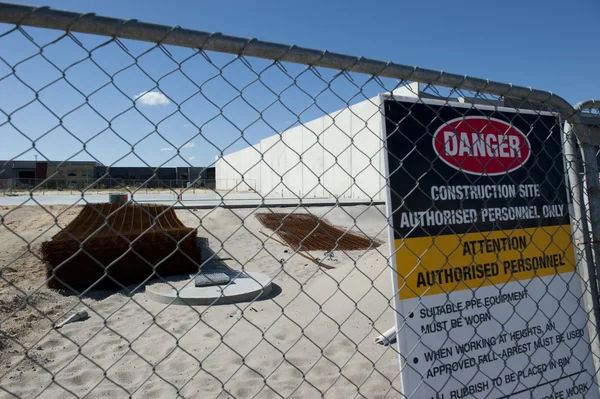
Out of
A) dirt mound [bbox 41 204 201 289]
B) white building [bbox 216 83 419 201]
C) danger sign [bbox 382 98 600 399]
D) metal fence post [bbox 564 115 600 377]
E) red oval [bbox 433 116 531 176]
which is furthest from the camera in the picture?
white building [bbox 216 83 419 201]

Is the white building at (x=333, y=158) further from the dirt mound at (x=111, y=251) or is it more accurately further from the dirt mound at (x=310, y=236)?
the dirt mound at (x=111, y=251)

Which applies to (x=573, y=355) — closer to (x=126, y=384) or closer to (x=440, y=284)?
(x=440, y=284)

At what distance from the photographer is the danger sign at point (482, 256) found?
6.31ft

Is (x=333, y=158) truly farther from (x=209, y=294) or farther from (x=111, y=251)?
(x=209, y=294)

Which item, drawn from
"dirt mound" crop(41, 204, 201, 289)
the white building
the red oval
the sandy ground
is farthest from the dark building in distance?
the white building

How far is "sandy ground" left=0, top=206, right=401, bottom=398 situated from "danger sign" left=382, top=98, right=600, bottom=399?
0.27 m

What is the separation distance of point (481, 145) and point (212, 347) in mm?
3407

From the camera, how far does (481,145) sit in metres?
2.18

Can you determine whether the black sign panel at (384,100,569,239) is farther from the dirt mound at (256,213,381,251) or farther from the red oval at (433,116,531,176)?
the dirt mound at (256,213,381,251)

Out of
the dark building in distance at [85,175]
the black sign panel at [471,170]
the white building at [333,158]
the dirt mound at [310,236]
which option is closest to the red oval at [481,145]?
the black sign panel at [471,170]

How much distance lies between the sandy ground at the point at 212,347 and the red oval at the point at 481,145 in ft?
1.52

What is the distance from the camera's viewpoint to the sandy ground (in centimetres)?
323

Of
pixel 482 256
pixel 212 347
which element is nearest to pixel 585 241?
pixel 482 256

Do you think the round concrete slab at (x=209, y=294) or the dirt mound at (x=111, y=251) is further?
the dirt mound at (x=111, y=251)
